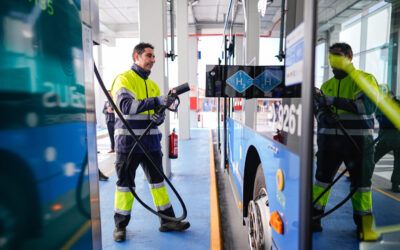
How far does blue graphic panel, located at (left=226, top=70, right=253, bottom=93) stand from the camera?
93.9 inches

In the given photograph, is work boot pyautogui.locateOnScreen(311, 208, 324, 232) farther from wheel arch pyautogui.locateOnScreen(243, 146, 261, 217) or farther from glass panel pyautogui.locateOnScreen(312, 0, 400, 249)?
wheel arch pyautogui.locateOnScreen(243, 146, 261, 217)

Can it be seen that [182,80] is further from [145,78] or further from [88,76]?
[88,76]

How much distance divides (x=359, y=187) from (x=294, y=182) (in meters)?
1.01

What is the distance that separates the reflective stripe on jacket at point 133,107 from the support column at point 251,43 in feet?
3.20

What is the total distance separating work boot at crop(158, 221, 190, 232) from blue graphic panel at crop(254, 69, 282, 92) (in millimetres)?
1849

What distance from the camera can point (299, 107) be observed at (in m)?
1.19

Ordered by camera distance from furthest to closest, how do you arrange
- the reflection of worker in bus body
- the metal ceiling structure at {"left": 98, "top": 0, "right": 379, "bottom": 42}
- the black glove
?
the metal ceiling structure at {"left": 98, "top": 0, "right": 379, "bottom": 42}, the reflection of worker in bus body, the black glove

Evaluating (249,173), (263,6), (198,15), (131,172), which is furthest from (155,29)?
(198,15)

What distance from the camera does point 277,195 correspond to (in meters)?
1.56

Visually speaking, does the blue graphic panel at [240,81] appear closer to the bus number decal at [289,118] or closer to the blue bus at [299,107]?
the blue bus at [299,107]

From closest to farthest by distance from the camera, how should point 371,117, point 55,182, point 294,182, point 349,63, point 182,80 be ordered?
1. point 55,182
2. point 294,182
3. point 349,63
4. point 371,117
5. point 182,80

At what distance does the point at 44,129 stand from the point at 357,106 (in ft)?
5.65

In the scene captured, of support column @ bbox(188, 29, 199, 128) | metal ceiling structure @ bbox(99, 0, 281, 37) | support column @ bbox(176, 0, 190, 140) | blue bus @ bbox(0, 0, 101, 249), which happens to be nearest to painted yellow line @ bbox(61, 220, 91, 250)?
blue bus @ bbox(0, 0, 101, 249)

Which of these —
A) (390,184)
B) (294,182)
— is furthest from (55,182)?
(390,184)
